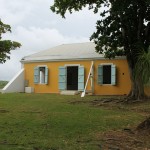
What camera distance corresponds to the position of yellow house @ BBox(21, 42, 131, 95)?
80.5 ft

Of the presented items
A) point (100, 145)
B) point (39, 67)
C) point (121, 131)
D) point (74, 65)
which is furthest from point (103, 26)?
point (100, 145)

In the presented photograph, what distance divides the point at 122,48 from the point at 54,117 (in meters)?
10.3

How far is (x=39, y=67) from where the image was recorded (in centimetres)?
2772

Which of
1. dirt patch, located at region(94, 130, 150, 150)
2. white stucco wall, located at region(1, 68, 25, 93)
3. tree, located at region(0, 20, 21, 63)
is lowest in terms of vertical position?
dirt patch, located at region(94, 130, 150, 150)

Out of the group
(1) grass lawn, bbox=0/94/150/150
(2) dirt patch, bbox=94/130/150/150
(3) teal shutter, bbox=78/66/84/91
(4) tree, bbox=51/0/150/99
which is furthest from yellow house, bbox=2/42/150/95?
(2) dirt patch, bbox=94/130/150/150

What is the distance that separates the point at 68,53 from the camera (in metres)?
26.9

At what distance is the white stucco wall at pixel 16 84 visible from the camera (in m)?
27.6

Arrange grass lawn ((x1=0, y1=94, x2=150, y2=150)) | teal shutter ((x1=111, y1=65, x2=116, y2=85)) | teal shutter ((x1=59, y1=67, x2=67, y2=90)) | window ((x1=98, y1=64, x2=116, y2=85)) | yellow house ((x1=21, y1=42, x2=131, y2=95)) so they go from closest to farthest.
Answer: grass lawn ((x1=0, y1=94, x2=150, y2=150)), teal shutter ((x1=111, y1=65, x2=116, y2=85)), window ((x1=98, y1=64, x2=116, y2=85)), yellow house ((x1=21, y1=42, x2=131, y2=95)), teal shutter ((x1=59, y1=67, x2=67, y2=90))

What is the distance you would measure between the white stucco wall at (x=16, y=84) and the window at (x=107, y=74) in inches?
247

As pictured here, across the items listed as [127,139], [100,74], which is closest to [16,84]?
[100,74]

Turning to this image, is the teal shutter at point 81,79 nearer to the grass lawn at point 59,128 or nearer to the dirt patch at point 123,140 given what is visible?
the grass lawn at point 59,128

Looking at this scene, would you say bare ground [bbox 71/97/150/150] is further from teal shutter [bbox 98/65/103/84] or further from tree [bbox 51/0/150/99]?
teal shutter [bbox 98/65/103/84]

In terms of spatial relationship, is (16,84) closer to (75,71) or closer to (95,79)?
(75,71)

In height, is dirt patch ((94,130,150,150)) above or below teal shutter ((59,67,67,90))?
below
